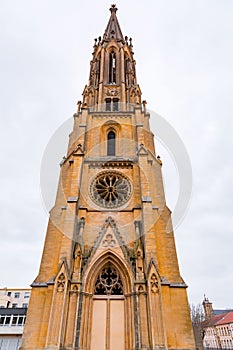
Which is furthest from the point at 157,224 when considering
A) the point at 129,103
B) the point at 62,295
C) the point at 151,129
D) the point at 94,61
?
the point at 94,61

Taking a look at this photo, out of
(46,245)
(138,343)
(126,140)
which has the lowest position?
(138,343)

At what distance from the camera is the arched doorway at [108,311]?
1326 cm

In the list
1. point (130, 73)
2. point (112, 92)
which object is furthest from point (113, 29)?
point (112, 92)

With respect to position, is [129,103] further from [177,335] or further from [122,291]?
[177,335]

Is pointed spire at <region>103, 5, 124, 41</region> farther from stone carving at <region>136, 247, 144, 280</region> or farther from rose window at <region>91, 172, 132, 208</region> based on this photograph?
stone carving at <region>136, 247, 144, 280</region>

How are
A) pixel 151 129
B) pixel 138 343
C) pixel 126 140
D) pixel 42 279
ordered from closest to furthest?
pixel 138 343 < pixel 42 279 < pixel 126 140 < pixel 151 129

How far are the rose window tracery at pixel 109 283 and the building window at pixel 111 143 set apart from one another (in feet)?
30.8

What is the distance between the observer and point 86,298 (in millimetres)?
13844

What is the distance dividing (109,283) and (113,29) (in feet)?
106

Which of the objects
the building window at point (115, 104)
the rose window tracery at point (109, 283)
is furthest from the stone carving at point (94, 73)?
the rose window tracery at point (109, 283)

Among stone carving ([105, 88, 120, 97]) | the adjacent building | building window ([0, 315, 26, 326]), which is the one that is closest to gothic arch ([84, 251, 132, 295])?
stone carving ([105, 88, 120, 97])

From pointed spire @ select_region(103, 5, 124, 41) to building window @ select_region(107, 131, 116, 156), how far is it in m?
15.8

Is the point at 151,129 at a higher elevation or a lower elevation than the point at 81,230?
higher

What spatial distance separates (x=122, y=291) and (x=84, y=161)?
31.2 ft
